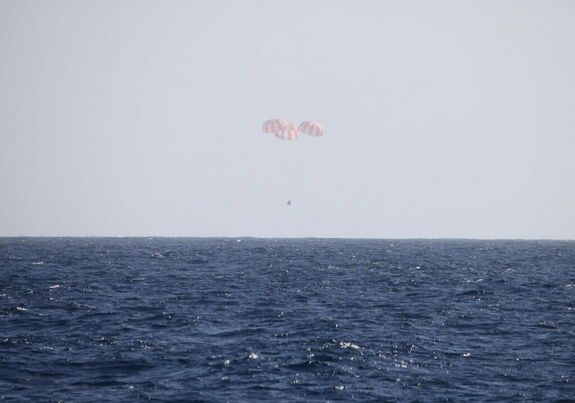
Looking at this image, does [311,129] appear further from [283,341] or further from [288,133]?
[283,341]

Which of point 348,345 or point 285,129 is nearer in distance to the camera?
point 348,345

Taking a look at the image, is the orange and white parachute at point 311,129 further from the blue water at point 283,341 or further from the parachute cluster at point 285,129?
the blue water at point 283,341

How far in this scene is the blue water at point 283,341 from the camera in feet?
82.8

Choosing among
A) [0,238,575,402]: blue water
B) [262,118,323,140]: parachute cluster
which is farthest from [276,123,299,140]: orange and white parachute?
[0,238,575,402]: blue water

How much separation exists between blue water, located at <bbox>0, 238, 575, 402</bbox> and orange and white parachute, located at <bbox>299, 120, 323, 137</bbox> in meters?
45.3

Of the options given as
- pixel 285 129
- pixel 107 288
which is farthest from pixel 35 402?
pixel 285 129

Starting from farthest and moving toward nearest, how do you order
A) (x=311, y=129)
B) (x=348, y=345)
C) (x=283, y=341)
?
1. (x=311, y=129)
2. (x=283, y=341)
3. (x=348, y=345)

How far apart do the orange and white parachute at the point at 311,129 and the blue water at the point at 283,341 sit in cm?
4532

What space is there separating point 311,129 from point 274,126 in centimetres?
483

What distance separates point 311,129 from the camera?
10112 centimetres

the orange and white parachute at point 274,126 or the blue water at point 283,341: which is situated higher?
the orange and white parachute at point 274,126

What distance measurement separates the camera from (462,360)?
29703 millimetres

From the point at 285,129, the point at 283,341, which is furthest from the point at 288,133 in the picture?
the point at 283,341

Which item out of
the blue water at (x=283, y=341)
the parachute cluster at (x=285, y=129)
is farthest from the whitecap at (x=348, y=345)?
the parachute cluster at (x=285, y=129)
